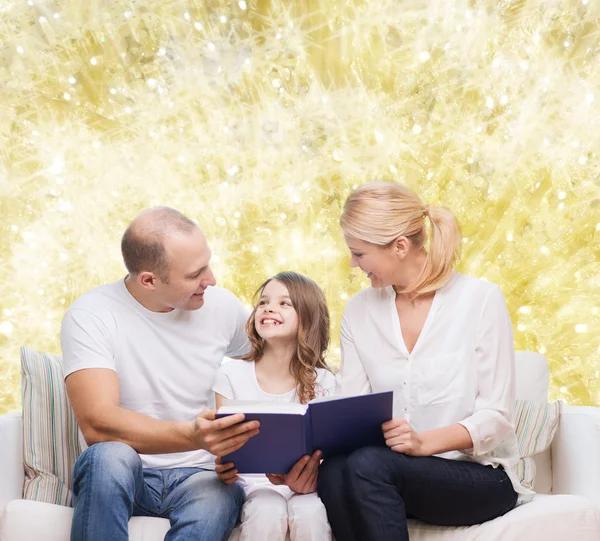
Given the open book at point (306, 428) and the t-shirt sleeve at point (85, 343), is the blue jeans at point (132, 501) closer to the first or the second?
the open book at point (306, 428)

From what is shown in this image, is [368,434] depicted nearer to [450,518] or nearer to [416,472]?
[416,472]

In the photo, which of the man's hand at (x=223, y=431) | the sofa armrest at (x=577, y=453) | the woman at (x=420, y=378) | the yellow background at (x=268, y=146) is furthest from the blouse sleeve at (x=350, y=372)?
the yellow background at (x=268, y=146)

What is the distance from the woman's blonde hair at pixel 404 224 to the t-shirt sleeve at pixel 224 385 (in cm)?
49

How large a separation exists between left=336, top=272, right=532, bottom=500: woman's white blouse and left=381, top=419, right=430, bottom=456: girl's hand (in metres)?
0.10

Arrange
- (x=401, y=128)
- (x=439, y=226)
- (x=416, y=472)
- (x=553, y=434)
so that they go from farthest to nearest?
(x=401, y=128), (x=553, y=434), (x=439, y=226), (x=416, y=472)

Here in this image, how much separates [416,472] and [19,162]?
212 centimetres

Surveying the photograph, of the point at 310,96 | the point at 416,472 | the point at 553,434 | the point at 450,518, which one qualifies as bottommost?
the point at 553,434

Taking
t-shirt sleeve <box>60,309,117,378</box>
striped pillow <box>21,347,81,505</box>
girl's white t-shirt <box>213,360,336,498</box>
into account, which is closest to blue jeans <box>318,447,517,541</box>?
girl's white t-shirt <box>213,360,336,498</box>

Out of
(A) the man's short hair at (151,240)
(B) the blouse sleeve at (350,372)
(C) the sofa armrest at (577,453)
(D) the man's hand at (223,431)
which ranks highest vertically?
(A) the man's short hair at (151,240)

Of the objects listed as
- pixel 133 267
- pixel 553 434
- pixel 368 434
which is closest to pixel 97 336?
pixel 133 267

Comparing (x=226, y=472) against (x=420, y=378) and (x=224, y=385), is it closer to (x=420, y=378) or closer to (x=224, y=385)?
(x=224, y=385)

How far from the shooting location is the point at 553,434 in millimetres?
2029

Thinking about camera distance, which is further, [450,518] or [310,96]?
[310,96]

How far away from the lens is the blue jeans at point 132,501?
59.6 inches
